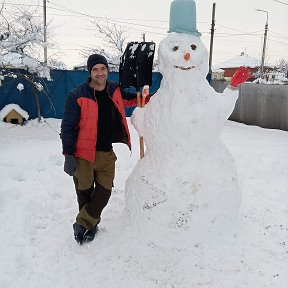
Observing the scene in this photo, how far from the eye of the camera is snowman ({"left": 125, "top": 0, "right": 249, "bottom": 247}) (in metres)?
3.00

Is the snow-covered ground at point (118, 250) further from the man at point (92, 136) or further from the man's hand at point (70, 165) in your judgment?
the man's hand at point (70, 165)

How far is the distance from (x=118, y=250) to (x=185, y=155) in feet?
3.33

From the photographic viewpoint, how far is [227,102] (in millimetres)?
3123

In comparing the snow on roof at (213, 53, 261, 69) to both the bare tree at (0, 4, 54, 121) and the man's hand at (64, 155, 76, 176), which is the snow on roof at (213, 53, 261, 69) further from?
the man's hand at (64, 155, 76, 176)

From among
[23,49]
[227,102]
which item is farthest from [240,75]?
[23,49]

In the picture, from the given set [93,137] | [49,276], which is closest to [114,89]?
[93,137]

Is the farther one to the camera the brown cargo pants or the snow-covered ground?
the brown cargo pants

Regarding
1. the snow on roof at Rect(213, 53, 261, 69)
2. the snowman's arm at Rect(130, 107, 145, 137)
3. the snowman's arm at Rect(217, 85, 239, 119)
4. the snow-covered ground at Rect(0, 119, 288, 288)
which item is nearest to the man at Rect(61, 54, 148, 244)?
the snowman's arm at Rect(130, 107, 145, 137)

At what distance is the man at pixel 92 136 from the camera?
3035mm

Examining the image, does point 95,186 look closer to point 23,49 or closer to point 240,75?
point 240,75

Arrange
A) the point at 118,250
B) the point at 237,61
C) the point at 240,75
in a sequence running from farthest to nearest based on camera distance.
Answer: the point at 237,61 → the point at 240,75 → the point at 118,250

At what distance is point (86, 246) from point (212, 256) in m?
1.12

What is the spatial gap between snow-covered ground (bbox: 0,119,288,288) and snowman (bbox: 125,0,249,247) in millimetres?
210

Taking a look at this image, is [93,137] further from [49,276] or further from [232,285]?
[232,285]
